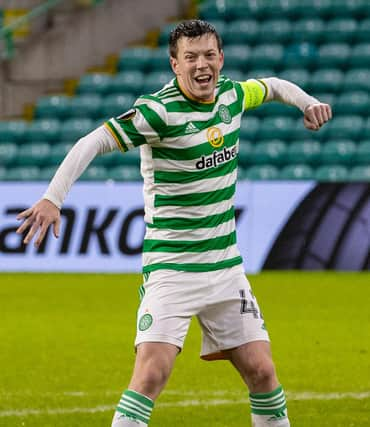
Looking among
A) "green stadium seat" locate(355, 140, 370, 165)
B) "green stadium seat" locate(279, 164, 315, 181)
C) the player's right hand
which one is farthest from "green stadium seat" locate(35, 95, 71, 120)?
the player's right hand

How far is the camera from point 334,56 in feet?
63.8

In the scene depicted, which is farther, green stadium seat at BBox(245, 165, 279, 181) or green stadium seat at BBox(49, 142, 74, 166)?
green stadium seat at BBox(49, 142, 74, 166)

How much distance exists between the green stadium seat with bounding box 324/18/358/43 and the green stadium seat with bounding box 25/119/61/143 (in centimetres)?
458

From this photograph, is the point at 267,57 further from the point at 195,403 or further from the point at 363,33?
the point at 195,403

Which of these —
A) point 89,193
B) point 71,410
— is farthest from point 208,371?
point 89,193

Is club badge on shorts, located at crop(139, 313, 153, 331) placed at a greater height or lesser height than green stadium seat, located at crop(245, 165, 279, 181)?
greater

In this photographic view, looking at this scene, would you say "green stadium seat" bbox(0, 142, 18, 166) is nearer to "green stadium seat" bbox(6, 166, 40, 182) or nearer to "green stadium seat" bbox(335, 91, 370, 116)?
"green stadium seat" bbox(6, 166, 40, 182)

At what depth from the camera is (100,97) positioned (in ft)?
66.7

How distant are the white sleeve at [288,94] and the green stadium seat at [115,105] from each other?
13838mm

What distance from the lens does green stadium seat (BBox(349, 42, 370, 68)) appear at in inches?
757

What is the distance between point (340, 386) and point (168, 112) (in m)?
3.11

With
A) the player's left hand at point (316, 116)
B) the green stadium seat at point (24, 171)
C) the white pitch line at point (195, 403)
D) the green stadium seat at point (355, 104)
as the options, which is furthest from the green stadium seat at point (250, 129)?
the player's left hand at point (316, 116)

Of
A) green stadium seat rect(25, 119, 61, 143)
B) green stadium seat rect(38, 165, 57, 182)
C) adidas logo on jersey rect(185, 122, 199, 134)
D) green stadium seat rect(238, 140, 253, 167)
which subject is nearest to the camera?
adidas logo on jersey rect(185, 122, 199, 134)

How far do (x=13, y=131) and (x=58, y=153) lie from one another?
4.44ft
